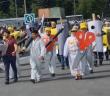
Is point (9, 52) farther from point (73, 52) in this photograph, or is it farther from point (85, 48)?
point (85, 48)

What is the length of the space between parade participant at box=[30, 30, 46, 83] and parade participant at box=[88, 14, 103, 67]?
4239 mm

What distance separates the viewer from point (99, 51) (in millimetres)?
21078

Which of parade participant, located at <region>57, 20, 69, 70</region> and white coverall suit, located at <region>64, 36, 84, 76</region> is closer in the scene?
white coverall suit, located at <region>64, 36, 84, 76</region>

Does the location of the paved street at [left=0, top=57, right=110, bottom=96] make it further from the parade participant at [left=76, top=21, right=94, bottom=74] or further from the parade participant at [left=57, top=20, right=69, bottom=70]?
the parade participant at [left=57, top=20, right=69, bottom=70]

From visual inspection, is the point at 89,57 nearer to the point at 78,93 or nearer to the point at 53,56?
the point at 53,56

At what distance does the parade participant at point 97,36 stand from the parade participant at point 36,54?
4239 mm

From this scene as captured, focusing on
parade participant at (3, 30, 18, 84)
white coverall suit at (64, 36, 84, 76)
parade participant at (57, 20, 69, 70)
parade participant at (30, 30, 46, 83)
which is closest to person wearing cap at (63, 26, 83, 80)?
white coverall suit at (64, 36, 84, 76)

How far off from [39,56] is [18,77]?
2.33m

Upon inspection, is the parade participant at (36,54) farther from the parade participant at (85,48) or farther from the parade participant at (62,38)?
the parade participant at (62,38)

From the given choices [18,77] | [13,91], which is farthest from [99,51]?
[13,91]

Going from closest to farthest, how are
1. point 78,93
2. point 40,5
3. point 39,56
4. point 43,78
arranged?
1. point 78,93
2. point 39,56
3. point 43,78
4. point 40,5

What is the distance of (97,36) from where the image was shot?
21.0 meters

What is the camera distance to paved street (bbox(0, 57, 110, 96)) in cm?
1420

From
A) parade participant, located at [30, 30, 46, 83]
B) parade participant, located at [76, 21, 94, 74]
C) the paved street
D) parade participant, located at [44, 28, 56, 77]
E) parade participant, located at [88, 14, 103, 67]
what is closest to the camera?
the paved street
